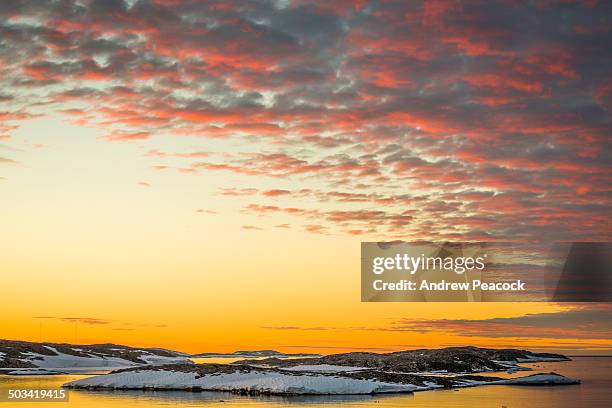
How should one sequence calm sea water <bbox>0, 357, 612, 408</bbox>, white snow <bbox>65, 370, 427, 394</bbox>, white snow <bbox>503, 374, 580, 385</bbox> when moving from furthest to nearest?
1. white snow <bbox>503, 374, 580, 385</bbox>
2. white snow <bbox>65, 370, 427, 394</bbox>
3. calm sea water <bbox>0, 357, 612, 408</bbox>

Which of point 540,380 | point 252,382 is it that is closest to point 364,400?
point 252,382

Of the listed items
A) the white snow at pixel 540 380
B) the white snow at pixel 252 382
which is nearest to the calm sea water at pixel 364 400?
the white snow at pixel 252 382

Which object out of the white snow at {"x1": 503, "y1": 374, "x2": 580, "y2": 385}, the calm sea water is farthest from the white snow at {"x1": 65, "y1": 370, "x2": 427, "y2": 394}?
the white snow at {"x1": 503, "y1": 374, "x2": 580, "y2": 385}

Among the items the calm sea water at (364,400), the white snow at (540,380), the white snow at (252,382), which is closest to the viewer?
the calm sea water at (364,400)

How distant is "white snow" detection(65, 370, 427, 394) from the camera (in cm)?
13889

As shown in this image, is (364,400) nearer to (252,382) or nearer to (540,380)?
(252,382)

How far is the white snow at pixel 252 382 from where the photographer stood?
456 ft

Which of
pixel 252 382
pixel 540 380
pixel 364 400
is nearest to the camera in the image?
pixel 364 400

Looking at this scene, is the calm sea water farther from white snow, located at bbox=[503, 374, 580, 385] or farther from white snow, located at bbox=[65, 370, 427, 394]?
white snow, located at bbox=[503, 374, 580, 385]

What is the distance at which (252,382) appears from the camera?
144625mm

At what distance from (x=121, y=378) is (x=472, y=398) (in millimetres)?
75263

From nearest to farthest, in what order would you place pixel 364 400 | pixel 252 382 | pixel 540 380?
1. pixel 364 400
2. pixel 252 382
3. pixel 540 380

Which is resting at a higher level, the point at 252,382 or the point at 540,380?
the point at 252,382

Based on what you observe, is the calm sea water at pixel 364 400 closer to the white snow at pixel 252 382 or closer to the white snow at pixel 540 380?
the white snow at pixel 252 382
